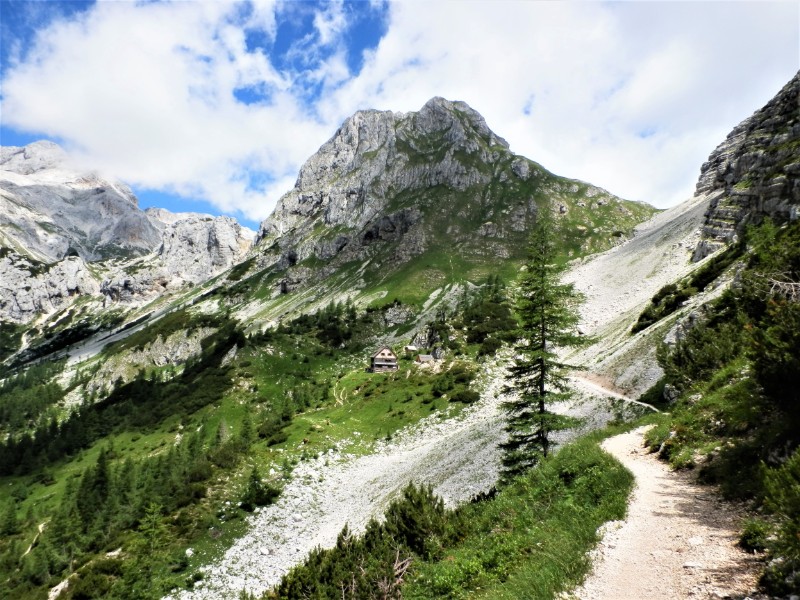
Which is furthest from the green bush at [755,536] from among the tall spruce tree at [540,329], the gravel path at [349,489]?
the gravel path at [349,489]

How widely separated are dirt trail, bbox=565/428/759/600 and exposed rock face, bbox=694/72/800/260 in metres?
58.4

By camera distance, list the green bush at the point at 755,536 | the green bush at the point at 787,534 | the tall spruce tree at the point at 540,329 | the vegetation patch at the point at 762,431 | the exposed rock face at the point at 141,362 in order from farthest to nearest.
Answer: the exposed rock face at the point at 141,362 < the tall spruce tree at the point at 540,329 < the green bush at the point at 755,536 < the vegetation patch at the point at 762,431 < the green bush at the point at 787,534

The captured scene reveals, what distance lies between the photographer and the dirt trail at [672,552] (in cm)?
729

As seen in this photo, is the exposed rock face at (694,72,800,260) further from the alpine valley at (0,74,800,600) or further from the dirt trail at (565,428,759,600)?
the dirt trail at (565,428,759,600)

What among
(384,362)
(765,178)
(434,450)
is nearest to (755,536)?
(434,450)

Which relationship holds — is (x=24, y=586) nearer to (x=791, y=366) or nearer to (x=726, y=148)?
(x=791, y=366)

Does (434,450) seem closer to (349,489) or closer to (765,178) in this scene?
(349,489)

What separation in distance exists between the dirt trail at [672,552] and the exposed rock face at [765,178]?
5838 centimetres

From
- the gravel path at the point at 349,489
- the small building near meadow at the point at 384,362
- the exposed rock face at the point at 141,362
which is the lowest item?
the gravel path at the point at 349,489

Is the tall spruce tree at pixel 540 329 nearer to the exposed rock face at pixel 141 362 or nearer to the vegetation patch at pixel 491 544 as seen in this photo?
the vegetation patch at pixel 491 544

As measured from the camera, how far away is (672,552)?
8633mm

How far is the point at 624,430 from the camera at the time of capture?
77.3 feet

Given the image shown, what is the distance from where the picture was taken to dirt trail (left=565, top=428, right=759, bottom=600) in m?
7.29

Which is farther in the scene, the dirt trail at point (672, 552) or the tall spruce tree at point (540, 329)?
the tall spruce tree at point (540, 329)
